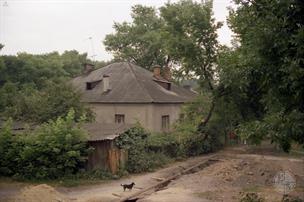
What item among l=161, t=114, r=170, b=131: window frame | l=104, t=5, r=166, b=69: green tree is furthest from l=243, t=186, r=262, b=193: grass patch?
l=104, t=5, r=166, b=69: green tree

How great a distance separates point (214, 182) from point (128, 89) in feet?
53.9

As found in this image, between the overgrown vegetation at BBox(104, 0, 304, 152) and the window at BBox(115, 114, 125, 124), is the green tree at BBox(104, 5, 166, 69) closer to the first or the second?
the overgrown vegetation at BBox(104, 0, 304, 152)

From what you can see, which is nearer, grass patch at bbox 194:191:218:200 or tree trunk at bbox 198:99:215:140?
grass patch at bbox 194:191:218:200

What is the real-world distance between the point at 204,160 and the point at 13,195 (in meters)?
16.0

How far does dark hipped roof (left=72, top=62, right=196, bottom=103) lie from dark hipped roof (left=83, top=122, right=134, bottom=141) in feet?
26.3

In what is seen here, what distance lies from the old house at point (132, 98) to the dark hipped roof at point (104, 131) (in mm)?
7503

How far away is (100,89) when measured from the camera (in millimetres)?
39625

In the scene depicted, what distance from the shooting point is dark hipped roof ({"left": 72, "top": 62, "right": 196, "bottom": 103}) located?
118 ft

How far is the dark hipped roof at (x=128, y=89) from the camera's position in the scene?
118 ft

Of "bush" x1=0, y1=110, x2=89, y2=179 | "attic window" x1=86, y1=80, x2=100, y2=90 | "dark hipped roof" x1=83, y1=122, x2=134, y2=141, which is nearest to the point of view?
"bush" x1=0, y1=110, x2=89, y2=179

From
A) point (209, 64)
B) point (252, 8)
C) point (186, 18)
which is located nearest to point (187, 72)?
point (209, 64)

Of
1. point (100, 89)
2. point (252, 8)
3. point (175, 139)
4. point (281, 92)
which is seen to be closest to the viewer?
point (281, 92)

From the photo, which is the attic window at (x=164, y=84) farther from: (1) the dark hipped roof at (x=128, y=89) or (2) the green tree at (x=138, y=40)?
(2) the green tree at (x=138, y=40)

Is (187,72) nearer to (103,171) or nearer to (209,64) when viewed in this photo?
(209,64)
